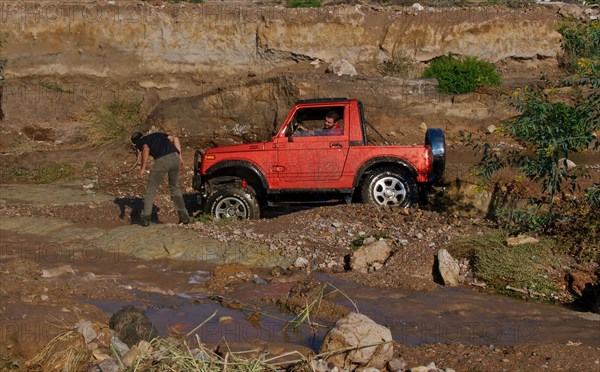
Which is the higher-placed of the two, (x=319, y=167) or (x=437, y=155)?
(x=437, y=155)

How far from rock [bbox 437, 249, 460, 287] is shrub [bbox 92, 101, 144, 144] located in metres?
10.5

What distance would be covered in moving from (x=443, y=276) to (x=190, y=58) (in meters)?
13.3

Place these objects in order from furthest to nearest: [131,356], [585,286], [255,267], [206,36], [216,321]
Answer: [206,36] → [255,267] → [585,286] → [216,321] → [131,356]

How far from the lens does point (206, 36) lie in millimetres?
21812

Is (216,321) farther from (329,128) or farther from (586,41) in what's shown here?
(586,41)

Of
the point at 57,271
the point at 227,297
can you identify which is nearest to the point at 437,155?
the point at 227,297

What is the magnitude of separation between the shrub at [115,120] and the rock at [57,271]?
8.77m

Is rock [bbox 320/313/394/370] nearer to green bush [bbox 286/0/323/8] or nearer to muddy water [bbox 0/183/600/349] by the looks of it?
muddy water [bbox 0/183/600/349]

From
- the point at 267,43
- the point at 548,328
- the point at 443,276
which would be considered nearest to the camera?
the point at 548,328

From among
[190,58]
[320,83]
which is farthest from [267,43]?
[320,83]

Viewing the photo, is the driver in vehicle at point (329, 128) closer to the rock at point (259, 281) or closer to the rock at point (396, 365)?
the rock at point (259, 281)

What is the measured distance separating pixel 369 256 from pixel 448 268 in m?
1.00

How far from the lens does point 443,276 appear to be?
9961 millimetres

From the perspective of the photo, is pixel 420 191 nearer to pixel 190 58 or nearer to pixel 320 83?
pixel 320 83
